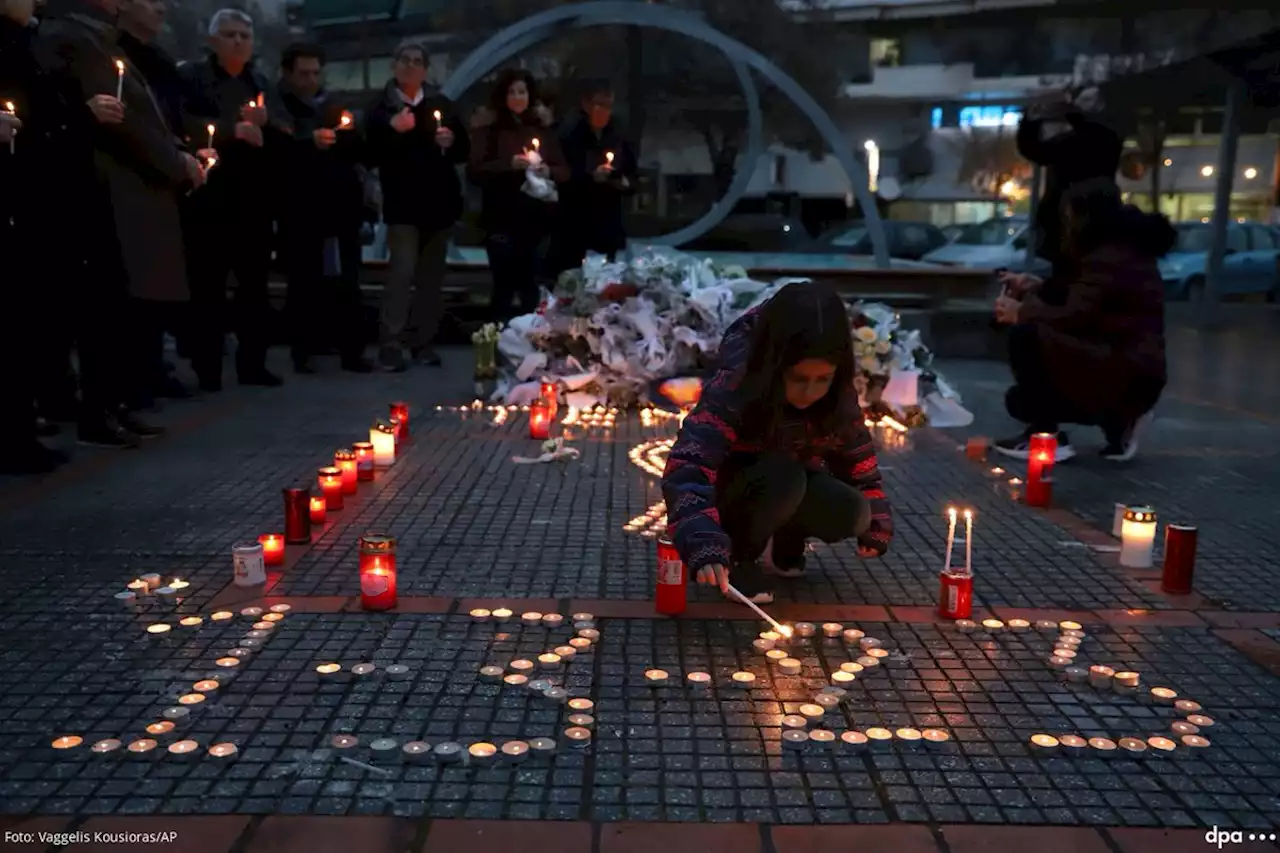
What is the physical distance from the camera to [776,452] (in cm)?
342

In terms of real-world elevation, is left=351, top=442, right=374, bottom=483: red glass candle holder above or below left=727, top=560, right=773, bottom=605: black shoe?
above

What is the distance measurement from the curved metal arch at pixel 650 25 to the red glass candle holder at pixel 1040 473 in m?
6.61

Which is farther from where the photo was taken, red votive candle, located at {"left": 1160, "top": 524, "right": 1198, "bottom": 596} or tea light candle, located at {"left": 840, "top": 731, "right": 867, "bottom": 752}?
red votive candle, located at {"left": 1160, "top": 524, "right": 1198, "bottom": 596}

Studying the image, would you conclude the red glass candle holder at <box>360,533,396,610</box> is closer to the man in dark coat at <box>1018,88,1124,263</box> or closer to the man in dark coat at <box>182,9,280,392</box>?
the man in dark coat at <box>1018,88,1124,263</box>

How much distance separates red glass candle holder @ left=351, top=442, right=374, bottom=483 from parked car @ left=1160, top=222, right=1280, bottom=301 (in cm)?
1542

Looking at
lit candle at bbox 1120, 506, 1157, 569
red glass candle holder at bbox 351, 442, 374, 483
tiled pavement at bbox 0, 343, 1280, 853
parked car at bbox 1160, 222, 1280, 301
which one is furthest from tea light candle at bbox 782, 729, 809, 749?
parked car at bbox 1160, 222, 1280, 301

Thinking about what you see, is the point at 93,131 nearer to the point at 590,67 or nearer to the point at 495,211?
the point at 495,211

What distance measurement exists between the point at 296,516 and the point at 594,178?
5283mm

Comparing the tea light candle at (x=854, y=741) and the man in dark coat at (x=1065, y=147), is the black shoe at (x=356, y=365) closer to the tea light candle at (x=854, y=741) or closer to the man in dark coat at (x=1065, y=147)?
the man in dark coat at (x=1065, y=147)

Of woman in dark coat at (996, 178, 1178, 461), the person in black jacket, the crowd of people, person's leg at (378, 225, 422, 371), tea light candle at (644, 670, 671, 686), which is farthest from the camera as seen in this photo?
person's leg at (378, 225, 422, 371)

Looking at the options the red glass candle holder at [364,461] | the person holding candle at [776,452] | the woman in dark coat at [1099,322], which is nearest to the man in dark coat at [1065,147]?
the woman in dark coat at [1099,322]

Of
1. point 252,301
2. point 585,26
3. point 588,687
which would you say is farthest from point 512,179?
point 588,687

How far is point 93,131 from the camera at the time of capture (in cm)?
516

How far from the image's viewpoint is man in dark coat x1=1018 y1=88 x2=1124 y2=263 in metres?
5.33
